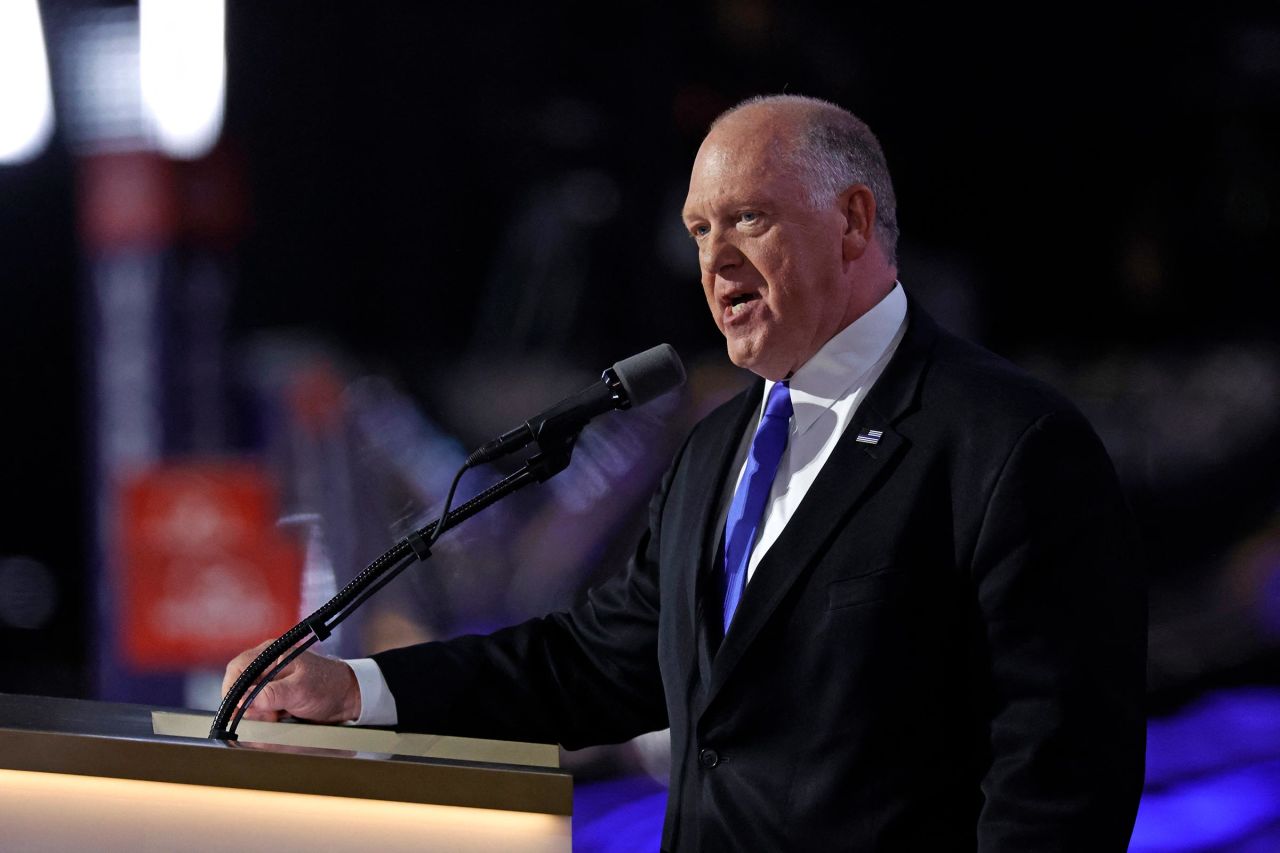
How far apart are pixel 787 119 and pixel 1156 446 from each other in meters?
1.63

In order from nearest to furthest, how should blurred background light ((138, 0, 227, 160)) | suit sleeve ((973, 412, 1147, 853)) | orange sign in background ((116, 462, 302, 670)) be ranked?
suit sleeve ((973, 412, 1147, 853))
orange sign in background ((116, 462, 302, 670))
blurred background light ((138, 0, 227, 160))

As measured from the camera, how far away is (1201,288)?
9.39 feet

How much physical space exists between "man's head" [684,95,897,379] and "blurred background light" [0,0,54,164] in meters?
2.25

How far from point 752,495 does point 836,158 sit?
0.42m

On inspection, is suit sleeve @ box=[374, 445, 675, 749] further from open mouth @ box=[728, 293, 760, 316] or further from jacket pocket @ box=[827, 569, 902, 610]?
jacket pocket @ box=[827, 569, 902, 610]

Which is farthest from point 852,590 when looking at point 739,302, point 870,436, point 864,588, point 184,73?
point 184,73

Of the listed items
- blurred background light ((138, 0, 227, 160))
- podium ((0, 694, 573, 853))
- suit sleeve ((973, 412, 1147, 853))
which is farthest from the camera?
blurred background light ((138, 0, 227, 160))

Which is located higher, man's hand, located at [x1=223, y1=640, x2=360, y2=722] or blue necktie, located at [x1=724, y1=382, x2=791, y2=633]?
blue necktie, located at [x1=724, y1=382, x2=791, y2=633]

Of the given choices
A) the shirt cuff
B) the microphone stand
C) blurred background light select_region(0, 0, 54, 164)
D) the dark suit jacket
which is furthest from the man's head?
blurred background light select_region(0, 0, 54, 164)

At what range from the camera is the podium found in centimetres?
110

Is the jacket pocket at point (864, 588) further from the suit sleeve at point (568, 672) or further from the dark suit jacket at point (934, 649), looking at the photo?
the suit sleeve at point (568, 672)

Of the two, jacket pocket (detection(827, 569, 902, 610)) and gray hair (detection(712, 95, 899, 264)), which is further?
gray hair (detection(712, 95, 899, 264))

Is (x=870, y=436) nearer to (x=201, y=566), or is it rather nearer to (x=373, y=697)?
(x=373, y=697)

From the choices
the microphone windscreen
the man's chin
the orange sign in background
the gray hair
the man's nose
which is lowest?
the microphone windscreen
